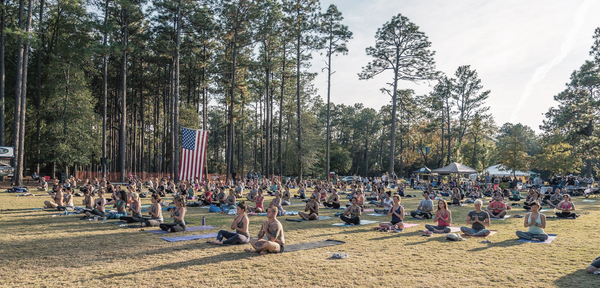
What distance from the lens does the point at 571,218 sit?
14.8m

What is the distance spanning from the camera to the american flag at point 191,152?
25625 millimetres

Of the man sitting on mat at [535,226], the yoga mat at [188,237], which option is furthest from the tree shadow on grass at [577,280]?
the yoga mat at [188,237]

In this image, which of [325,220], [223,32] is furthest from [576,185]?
[223,32]

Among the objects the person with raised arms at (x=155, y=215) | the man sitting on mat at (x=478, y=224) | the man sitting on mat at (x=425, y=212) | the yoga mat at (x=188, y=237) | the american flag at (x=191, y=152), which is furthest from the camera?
the american flag at (x=191, y=152)

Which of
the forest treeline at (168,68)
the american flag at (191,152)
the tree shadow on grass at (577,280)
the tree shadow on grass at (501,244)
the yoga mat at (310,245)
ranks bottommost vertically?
the tree shadow on grass at (501,244)

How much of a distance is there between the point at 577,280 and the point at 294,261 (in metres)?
4.77

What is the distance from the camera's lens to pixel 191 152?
26.0 meters

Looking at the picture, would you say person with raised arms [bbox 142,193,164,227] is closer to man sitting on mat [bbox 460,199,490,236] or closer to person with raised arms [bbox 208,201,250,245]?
person with raised arms [bbox 208,201,250,245]

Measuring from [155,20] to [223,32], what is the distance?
563 cm

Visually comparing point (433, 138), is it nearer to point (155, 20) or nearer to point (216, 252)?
point (155, 20)

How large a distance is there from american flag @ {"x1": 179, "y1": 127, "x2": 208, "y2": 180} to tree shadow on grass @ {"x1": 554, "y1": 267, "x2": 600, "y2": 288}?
2268 cm

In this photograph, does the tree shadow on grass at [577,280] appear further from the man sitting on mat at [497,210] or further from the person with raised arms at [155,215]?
the person with raised arms at [155,215]

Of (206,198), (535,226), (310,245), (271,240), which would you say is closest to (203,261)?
(271,240)

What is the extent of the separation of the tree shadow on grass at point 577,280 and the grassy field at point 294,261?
0.02m
